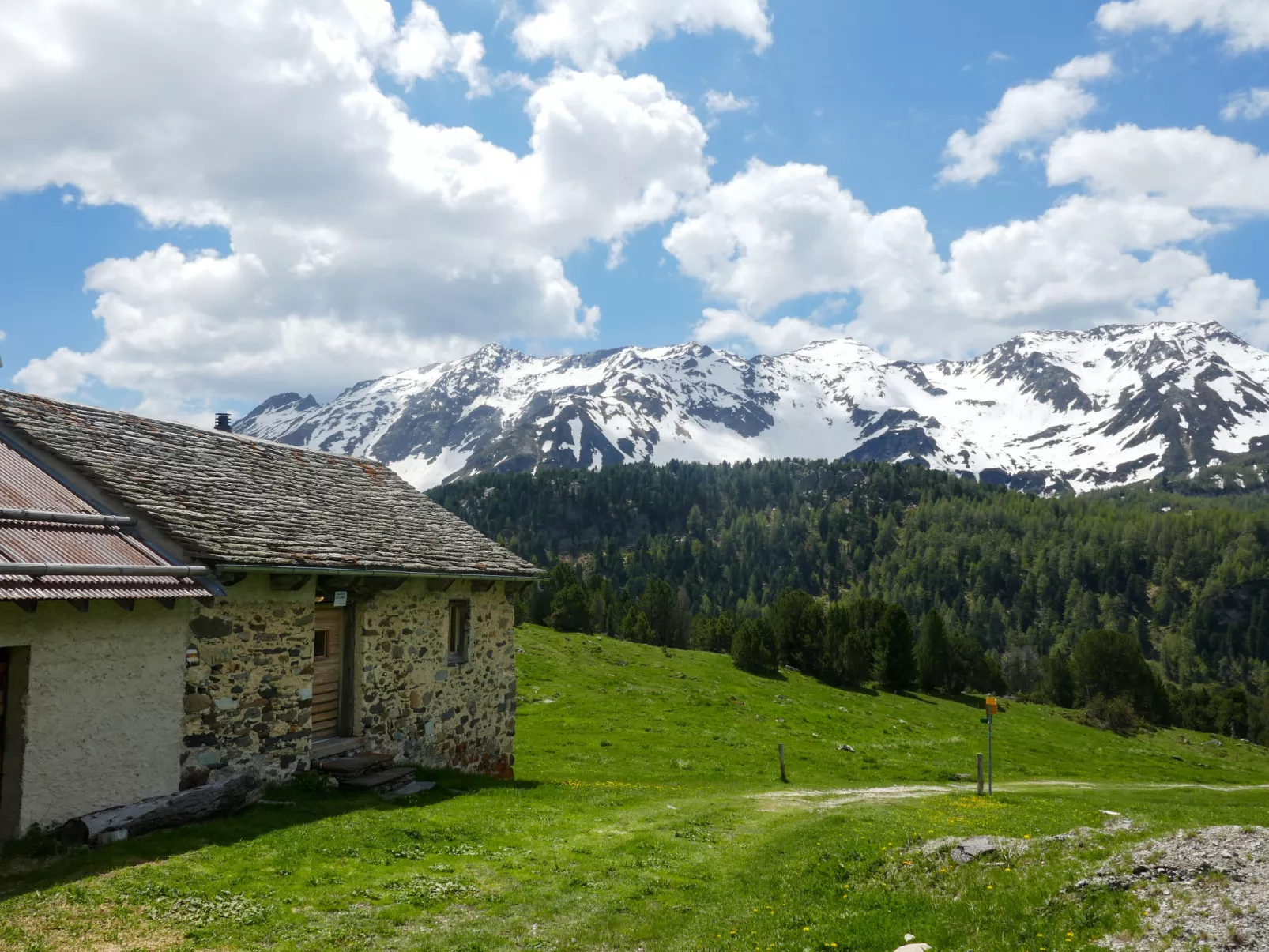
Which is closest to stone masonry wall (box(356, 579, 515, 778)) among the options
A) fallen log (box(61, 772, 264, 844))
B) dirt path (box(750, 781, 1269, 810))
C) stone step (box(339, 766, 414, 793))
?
stone step (box(339, 766, 414, 793))

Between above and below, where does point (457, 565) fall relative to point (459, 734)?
above

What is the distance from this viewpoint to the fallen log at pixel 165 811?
36.8 feet

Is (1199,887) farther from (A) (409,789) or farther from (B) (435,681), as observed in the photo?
(B) (435,681)

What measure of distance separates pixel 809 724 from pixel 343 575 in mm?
38296

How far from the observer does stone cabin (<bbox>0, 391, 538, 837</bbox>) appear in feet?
37.5

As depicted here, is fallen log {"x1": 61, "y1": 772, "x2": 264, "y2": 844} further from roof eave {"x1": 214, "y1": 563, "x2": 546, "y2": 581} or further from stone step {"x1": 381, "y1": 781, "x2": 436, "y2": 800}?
roof eave {"x1": 214, "y1": 563, "x2": 546, "y2": 581}

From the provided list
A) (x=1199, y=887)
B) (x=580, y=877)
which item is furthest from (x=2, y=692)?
(x=1199, y=887)

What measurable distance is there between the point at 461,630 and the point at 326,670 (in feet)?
15.1

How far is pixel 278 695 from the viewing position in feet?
49.6

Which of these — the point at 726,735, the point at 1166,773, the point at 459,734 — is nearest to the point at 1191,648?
the point at 1166,773

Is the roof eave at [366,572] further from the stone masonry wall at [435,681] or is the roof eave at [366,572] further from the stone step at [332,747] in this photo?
the stone step at [332,747]

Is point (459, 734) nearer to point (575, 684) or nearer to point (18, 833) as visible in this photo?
point (18, 833)

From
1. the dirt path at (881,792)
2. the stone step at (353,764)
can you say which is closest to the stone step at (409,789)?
the stone step at (353,764)

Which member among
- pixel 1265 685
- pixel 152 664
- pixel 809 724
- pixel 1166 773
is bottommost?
pixel 1265 685
